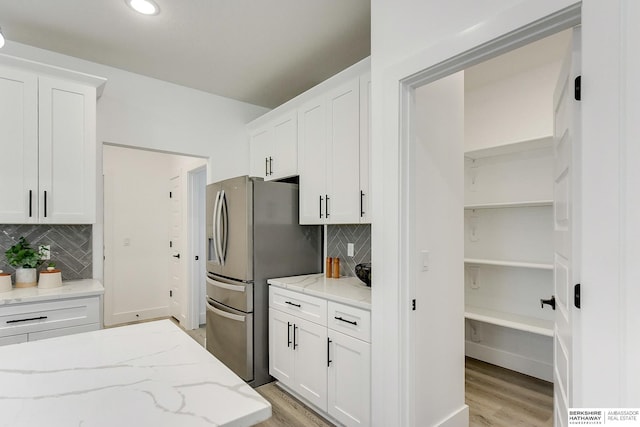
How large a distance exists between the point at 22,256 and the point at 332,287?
2.25 m

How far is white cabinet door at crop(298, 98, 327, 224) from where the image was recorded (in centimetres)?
275

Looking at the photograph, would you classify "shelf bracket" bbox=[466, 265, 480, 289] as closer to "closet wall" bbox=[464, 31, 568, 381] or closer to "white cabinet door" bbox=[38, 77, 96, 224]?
"closet wall" bbox=[464, 31, 568, 381]

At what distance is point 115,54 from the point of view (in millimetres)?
2754

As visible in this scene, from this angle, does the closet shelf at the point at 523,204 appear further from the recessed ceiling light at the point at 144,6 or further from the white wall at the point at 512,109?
the recessed ceiling light at the point at 144,6

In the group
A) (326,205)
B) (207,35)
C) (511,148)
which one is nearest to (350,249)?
(326,205)

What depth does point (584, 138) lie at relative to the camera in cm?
108

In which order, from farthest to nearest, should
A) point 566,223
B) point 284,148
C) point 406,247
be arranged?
1. point 284,148
2. point 406,247
3. point 566,223

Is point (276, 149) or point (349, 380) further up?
point (276, 149)

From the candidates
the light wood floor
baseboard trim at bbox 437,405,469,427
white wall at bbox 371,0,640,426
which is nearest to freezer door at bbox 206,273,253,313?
white wall at bbox 371,0,640,426

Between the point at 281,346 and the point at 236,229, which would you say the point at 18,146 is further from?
the point at 281,346

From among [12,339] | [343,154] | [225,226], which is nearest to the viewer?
[12,339]

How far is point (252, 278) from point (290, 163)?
110 centimetres

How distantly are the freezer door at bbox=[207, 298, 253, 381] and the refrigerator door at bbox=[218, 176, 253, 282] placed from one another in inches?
12.9

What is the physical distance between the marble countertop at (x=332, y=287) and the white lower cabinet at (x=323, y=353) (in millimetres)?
44
